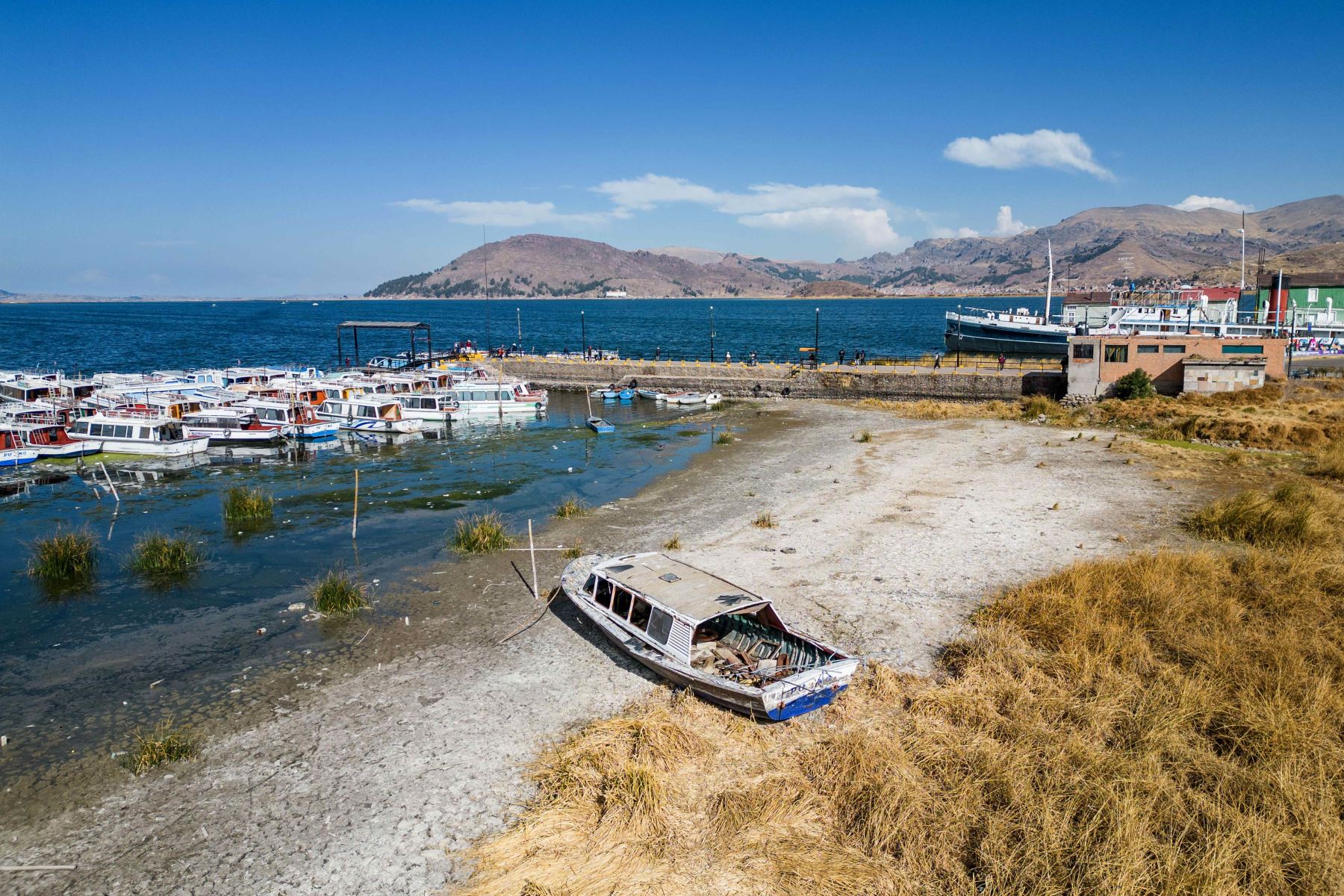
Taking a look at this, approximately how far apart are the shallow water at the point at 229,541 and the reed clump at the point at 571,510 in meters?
0.77

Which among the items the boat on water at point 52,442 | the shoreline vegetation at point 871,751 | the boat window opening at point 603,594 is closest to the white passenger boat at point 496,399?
the boat on water at point 52,442

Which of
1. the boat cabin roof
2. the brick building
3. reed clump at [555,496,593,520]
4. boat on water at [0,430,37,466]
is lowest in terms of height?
reed clump at [555,496,593,520]

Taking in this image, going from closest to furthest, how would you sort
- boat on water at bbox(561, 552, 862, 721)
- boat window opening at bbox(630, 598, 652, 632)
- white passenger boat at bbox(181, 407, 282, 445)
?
boat on water at bbox(561, 552, 862, 721), boat window opening at bbox(630, 598, 652, 632), white passenger boat at bbox(181, 407, 282, 445)

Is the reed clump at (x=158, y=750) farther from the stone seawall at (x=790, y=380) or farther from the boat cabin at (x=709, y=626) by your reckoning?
the stone seawall at (x=790, y=380)

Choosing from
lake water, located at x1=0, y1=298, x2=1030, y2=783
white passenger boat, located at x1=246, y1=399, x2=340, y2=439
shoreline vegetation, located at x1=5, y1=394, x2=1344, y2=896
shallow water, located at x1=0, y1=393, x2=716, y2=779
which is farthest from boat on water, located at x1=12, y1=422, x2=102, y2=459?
shoreline vegetation, located at x1=5, y1=394, x2=1344, y2=896

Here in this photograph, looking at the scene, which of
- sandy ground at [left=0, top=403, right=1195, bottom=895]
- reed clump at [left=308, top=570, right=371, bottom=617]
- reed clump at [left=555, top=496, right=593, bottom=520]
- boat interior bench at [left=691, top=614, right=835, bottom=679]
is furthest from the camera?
reed clump at [left=555, top=496, right=593, bottom=520]

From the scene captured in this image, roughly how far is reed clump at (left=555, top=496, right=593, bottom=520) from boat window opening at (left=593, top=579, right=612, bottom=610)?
10107mm

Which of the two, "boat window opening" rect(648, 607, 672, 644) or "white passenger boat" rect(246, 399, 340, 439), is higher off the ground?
"white passenger boat" rect(246, 399, 340, 439)

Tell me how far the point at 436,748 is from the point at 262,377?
51.8m

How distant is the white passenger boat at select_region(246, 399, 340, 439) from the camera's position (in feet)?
138

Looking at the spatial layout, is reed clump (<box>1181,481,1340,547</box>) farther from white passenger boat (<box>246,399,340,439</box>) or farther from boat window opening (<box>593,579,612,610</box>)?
white passenger boat (<box>246,399,340,439</box>)

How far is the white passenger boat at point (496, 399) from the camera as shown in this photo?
1965 inches

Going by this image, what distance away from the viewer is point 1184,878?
8.54m

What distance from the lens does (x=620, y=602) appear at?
15719 millimetres
